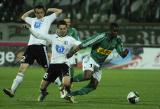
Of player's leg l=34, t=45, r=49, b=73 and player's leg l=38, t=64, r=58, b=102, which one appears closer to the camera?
player's leg l=38, t=64, r=58, b=102

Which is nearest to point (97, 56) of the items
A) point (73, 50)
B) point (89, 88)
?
point (89, 88)

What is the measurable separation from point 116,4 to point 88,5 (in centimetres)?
148

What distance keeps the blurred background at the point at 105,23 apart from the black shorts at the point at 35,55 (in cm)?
1332

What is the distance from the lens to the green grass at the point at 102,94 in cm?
1375

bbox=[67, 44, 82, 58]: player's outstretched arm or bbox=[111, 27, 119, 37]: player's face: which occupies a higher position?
bbox=[111, 27, 119, 37]: player's face

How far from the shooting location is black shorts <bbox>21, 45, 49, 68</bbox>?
1554 centimetres

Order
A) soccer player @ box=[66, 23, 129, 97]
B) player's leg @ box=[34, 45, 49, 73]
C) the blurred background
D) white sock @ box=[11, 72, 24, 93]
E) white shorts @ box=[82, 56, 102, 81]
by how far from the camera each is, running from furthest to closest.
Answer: the blurred background, player's leg @ box=[34, 45, 49, 73], white sock @ box=[11, 72, 24, 93], white shorts @ box=[82, 56, 102, 81], soccer player @ box=[66, 23, 129, 97]

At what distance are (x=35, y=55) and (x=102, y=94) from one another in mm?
2556

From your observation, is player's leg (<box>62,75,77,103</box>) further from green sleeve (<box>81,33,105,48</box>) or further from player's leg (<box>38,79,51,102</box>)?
green sleeve (<box>81,33,105,48</box>)

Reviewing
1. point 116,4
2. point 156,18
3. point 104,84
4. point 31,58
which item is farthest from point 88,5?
point 31,58

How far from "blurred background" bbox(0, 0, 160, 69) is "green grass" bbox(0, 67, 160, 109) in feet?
13.8

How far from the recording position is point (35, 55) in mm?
15656

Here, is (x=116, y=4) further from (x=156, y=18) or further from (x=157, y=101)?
(x=157, y=101)

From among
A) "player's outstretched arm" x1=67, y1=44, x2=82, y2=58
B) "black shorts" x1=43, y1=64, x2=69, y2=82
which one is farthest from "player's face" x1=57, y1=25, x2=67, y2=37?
"black shorts" x1=43, y1=64, x2=69, y2=82
